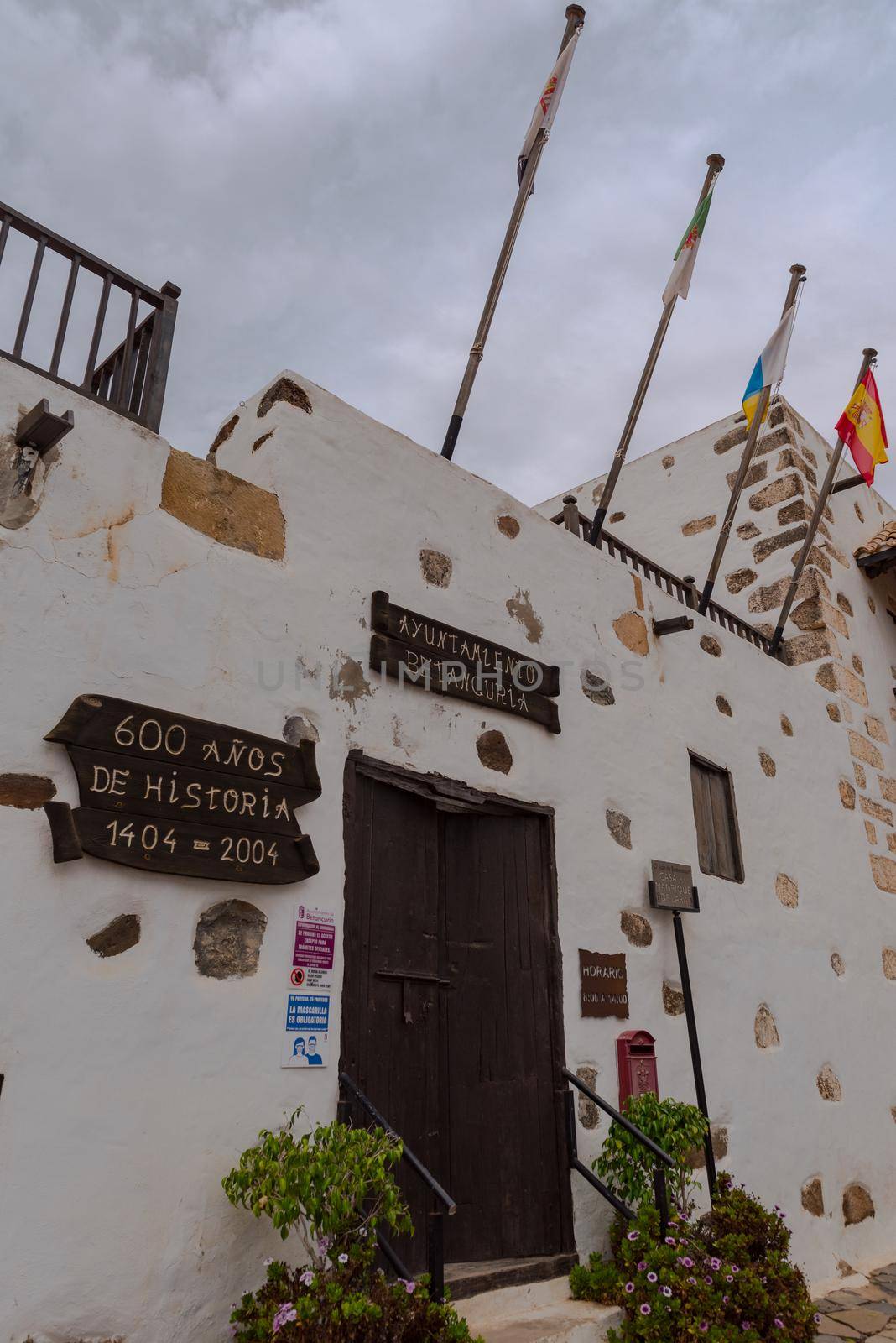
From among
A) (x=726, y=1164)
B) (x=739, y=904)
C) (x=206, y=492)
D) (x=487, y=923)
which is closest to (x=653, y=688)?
(x=739, y=904)

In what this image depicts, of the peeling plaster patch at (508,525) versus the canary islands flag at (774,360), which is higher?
the canary islands flag at (774,360)

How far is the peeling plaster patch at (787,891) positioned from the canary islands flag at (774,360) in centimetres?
335

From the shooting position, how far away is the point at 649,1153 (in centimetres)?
404

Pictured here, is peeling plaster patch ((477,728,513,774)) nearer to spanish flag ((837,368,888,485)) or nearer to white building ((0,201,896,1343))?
white building ((0,201,896,1343))

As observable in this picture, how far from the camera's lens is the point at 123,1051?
2.85 meters

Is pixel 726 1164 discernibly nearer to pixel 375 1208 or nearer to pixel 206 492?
pixel 375 1208

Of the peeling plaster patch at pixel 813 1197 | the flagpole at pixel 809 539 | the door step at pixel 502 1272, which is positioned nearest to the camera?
the door step at pixel 502 1272

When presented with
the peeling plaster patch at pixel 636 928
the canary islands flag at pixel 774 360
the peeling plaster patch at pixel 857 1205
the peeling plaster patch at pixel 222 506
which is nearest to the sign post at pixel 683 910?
the peeling plaster patch at pixel 636 928

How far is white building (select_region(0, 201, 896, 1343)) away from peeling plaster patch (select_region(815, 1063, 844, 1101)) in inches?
0.8

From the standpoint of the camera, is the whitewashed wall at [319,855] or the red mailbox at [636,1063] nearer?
the whitewashed wall at [319,855]

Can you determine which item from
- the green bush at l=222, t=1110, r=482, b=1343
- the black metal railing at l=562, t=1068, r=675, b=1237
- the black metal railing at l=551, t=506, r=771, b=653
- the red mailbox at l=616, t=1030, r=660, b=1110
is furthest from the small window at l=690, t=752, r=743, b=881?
the green bush at l=222, t=1110, r=482, b=1343

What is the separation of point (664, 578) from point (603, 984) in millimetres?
3027

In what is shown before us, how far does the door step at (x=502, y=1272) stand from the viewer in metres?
3.59

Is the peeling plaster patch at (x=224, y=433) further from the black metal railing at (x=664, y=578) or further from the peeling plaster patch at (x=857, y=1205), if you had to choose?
the peeling plaster patch at (x=857, y=1205)
